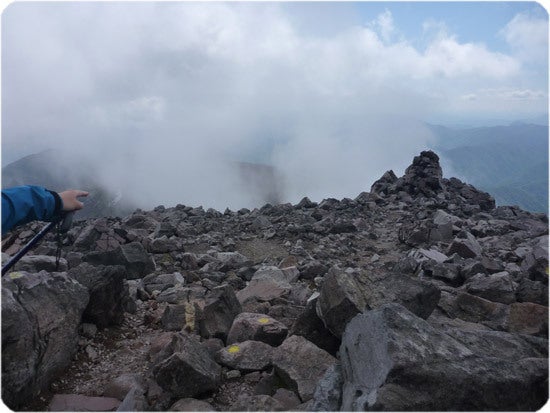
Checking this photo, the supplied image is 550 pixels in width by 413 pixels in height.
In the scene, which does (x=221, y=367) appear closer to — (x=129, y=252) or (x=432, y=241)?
(x=129, y=252)

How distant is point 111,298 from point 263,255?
31.3 ft

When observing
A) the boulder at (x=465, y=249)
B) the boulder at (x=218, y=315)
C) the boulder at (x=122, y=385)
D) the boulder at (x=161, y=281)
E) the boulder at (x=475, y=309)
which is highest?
the boulder at (x=122, y=385)

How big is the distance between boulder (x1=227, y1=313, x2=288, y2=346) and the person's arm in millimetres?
3363

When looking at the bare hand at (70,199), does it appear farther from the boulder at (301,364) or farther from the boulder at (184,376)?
the boulder at (301,364)

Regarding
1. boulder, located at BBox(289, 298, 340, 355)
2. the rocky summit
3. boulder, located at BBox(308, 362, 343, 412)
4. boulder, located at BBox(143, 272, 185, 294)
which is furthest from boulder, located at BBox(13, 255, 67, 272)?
boulder, located at BBox(308, 362, 343, 412)

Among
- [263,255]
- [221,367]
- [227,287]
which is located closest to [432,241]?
[263,255]

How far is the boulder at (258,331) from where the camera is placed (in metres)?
6.64

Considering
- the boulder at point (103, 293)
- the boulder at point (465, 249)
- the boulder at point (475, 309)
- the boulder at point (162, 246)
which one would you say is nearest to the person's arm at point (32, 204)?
the boulder at point (103, 293)

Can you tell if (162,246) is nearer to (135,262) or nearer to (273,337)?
(135,262)

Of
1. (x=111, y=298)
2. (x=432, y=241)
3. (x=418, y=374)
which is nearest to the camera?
(x=418, y=374)

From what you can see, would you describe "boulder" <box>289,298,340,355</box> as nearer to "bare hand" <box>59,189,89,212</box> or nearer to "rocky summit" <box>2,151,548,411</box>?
"rocky summit" <box>2,151,548,411</box>

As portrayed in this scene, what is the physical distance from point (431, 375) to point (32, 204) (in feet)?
14.0

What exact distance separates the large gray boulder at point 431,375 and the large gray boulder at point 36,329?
3.86 metres

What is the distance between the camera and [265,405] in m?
4.77
